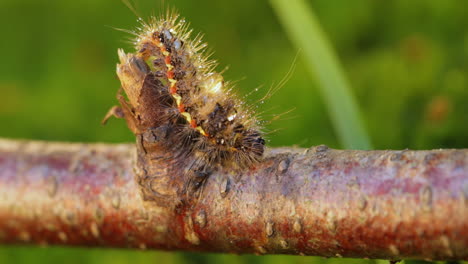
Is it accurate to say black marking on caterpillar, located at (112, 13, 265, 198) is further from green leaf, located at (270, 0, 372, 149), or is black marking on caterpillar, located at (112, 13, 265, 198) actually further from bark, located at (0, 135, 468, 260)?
green leaf, located at (270, 0, 372, 149)

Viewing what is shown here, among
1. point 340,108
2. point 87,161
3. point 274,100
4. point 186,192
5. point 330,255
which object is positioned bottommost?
point 330,255

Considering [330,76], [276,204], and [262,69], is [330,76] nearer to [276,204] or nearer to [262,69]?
[276,204]

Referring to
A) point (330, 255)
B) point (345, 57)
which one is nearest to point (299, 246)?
point (330, 255)

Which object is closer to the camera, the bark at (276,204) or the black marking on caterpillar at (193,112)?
the bark at (276,204)

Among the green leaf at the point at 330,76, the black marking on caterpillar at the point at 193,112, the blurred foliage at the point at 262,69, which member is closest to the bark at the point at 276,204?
the black marking on caterpillar at the point at 193,112

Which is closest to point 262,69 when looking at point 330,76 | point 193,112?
point 330,76

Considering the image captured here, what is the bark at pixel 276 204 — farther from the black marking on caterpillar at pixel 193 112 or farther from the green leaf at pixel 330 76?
the green leaf at pixel 330 76

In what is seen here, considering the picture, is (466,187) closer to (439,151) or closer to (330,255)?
(439,151)
